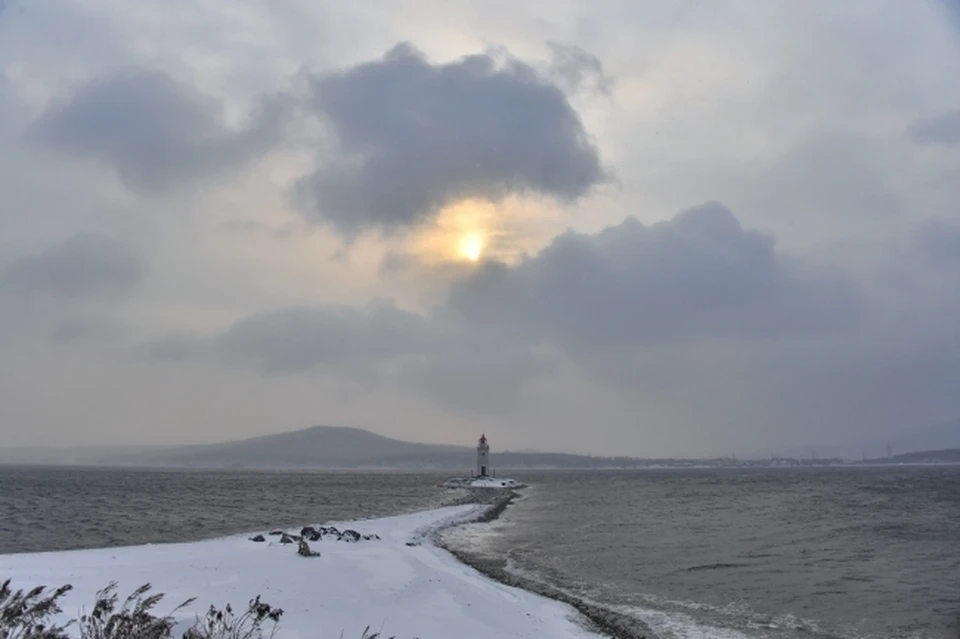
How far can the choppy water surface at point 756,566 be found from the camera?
60.3 ft

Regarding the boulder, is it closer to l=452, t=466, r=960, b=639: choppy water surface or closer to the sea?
the sea

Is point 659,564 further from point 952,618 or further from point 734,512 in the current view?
point 734,512

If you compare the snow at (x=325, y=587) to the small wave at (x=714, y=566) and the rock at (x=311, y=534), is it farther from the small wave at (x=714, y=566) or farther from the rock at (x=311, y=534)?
the small wave at (x=714, y=566)

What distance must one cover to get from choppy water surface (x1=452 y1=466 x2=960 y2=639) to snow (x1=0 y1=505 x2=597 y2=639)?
340 centimetres

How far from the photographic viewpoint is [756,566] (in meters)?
26.9

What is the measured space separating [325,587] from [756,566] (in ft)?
55.1

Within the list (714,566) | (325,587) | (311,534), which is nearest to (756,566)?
(714,566)

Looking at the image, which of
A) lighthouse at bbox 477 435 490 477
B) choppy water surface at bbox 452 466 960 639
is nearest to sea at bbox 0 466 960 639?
choppy water surface at bbox 452 466 960 639

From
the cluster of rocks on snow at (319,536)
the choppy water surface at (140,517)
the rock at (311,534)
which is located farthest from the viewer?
the choppy water surface at (140,517)

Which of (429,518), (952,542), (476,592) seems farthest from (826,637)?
(429,518)

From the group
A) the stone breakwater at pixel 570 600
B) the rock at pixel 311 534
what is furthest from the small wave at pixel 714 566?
the rock at pixel 311 534

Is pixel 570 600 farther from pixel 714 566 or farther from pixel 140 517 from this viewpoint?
pixel 140 517

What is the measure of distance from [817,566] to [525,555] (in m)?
11.0

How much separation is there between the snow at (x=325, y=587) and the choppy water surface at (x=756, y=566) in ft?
11.1
